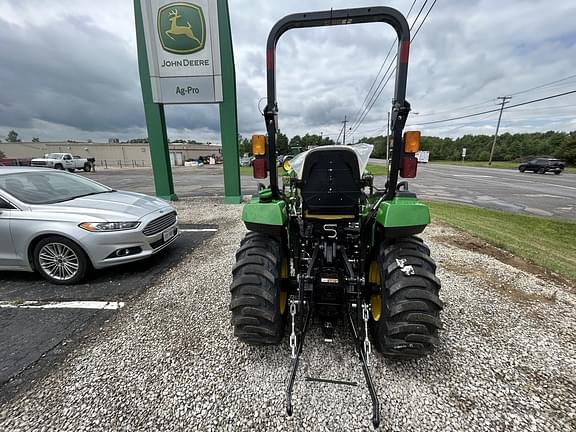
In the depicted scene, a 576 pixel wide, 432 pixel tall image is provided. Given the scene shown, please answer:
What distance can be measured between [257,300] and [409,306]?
3.59ft

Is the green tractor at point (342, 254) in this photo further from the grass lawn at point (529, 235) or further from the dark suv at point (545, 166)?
the dark suv at point (545, 166)

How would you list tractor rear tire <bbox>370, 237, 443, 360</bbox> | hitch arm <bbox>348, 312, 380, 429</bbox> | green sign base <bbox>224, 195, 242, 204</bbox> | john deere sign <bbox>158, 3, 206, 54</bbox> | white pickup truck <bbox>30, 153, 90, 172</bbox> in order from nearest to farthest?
1. hitch arm <bbox>348, 312, 380, 429</bbox>
2. tractor rear tire <bbox>370, 237, 443, 360</bbox>
3. john deere sign <bbox>158, 3, 206, 54</bbox>
4. green sign base <bbox>224, 195, 242, 204</bbox>
5. white pickup truck <bbox>30, 153, 90, 172</bbox>

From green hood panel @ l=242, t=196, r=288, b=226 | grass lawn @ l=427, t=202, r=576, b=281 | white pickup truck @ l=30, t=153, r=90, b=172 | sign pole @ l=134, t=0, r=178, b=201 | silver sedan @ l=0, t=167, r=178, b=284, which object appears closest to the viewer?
green hood panel @ l=242, t=196, r=288, b=226

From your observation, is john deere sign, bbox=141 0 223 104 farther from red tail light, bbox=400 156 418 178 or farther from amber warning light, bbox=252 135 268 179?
red tail light, bbox=400 156 418 178

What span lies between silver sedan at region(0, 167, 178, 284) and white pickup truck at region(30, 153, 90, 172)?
25661 mm

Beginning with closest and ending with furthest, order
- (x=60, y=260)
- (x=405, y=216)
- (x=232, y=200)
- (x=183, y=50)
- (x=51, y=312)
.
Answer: (x=405, y=216)
(x=51, y=312)
(x=60, y=260)
(x=183, y=50)
(x=232, y=200)

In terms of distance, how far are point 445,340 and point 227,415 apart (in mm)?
1965

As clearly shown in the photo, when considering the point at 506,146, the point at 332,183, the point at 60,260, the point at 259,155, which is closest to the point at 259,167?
the point at 259,155

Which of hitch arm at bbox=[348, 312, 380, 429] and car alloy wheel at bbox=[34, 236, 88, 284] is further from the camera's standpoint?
car alloy wheel at bbox=[34, 236, 88, 284]

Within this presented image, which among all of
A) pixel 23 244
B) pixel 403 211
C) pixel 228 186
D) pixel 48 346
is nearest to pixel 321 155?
pixel 403 211

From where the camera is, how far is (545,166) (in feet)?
86.1

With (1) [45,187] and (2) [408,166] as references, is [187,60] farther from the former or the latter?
(2) [408,166]

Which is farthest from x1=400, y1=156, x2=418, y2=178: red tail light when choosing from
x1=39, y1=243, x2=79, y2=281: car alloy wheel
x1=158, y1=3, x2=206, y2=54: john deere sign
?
x1=158, y1=3, x2=206, y2=54: john deere sign

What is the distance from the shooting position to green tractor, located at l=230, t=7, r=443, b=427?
1811mm
